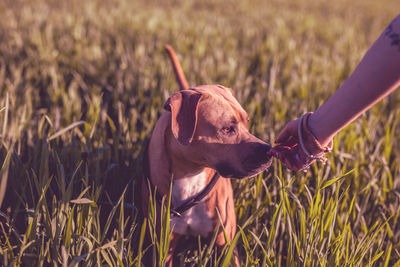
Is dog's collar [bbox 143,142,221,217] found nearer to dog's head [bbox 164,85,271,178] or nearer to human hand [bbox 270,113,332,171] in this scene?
dog's head [bbox 164,85,271,178]

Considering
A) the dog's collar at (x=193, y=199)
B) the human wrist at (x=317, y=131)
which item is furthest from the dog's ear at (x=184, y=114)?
the human wrist at (x=317, y=131)

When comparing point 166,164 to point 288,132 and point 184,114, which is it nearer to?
point 184,114

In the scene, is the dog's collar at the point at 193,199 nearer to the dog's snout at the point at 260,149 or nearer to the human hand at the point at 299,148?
the dog's snout at the point at 260,149

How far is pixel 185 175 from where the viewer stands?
195cm

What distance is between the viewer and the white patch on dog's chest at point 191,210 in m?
1.97

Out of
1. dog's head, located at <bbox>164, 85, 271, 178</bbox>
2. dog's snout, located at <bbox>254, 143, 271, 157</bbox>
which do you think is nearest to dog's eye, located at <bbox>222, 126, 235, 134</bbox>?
dog's head, located at <bbox>164, 85, 271, 178</bbox>

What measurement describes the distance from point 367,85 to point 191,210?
3.61 feet

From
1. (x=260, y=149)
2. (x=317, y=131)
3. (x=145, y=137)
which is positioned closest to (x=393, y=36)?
(x=317, y=131)

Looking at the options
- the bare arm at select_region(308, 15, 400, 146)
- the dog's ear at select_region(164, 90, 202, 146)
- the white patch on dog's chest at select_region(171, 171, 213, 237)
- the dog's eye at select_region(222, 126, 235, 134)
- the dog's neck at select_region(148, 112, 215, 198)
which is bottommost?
the white patch on dog's chest at select_region(171, 171, 213, 237)

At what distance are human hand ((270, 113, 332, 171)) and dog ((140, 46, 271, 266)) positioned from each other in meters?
0.08

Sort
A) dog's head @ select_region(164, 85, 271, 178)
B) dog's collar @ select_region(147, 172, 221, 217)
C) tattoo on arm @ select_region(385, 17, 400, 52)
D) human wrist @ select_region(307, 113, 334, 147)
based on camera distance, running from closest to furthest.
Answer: tattoo on arm @ select_region(385, 17, 400, 52), human wrist @ select_region(307, 113, 334, 147), dog's head @ select_region(164, 85, 271, 178), dog's collar @ select_region(147, 172, 221, 217)

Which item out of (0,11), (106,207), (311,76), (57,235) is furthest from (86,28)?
(57,235)

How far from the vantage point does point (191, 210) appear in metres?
1.98

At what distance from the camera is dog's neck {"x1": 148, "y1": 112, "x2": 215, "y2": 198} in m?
1.91
